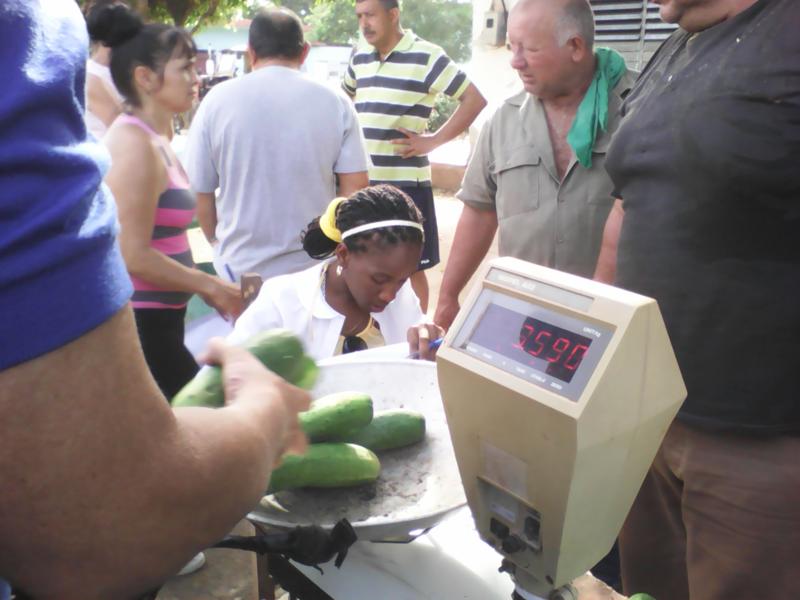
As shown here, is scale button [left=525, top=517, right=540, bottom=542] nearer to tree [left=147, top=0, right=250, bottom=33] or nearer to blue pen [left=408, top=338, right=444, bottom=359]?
blue pen [left=408, top=338, right=444, bottom=359]

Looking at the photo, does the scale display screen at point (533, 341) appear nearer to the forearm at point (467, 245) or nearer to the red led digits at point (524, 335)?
the red led digits at point (524, 335)

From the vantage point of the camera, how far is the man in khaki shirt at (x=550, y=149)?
2.65 meters

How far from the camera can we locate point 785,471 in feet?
5.52

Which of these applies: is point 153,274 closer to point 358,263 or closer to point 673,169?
point 358,263

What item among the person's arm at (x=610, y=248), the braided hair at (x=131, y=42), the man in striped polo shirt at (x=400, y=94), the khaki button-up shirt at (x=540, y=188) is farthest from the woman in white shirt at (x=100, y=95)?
the person's arm at (x=610, y=248)

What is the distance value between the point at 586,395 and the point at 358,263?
1474 mm

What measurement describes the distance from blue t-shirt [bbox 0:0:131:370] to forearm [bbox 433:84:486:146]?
3762 millimetres

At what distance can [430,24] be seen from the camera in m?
48.2

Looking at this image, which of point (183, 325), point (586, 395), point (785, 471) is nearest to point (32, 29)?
point (586, 395)

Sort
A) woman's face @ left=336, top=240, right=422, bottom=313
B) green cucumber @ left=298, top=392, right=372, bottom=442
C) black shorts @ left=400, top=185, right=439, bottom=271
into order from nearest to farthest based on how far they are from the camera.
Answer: green cucumber @ left=298, top=392, right=372, bottom=442, woman's face @ left=336, top=240, right=422, bottom=313, black shorts @ left=400, top=185, right=439, bottom=271

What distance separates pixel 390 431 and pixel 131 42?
2.11 meters

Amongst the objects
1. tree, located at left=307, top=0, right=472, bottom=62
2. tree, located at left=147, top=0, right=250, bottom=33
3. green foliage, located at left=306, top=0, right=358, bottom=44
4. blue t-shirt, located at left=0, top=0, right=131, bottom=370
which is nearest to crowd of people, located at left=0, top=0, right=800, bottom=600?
blue t-shirt, located at left=0, top=0, right=131, bottom=370

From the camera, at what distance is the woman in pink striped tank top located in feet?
8.34

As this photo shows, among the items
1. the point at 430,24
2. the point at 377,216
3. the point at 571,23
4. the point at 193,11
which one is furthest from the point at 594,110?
the point at 430,24
